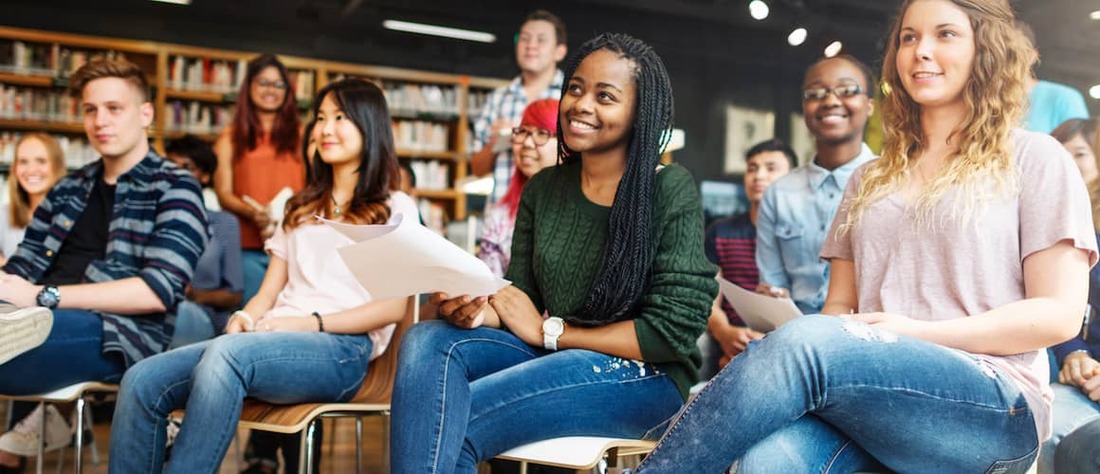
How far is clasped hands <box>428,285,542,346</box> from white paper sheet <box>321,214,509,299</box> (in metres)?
0.08

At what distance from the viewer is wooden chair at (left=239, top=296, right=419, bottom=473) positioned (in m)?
2.01

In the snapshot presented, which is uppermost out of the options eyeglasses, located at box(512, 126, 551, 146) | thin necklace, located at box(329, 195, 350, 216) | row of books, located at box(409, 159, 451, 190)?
eyeglasses, located at box(512, 126, 551, 146)

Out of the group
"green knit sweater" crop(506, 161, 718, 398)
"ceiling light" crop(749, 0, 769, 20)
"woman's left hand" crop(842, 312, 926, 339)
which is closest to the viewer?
"woman's left hand" crop(842, 312, 926, 339)

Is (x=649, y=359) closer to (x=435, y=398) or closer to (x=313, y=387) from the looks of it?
(x=435, y=398)

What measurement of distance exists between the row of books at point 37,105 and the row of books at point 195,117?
0.63m

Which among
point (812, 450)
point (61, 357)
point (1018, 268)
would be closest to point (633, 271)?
point (812, 450)

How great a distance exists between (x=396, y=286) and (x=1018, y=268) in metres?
1.00

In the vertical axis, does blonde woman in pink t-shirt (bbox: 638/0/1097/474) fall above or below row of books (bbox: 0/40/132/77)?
below

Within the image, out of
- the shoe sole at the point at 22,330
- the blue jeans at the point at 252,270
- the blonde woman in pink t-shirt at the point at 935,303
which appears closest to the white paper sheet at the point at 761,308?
the blonde woman in pink t-shirt at the point at 935,303

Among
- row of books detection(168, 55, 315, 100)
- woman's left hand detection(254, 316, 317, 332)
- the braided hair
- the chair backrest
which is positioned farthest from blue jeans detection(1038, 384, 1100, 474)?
row of books detection(168, 55, 315, 100)

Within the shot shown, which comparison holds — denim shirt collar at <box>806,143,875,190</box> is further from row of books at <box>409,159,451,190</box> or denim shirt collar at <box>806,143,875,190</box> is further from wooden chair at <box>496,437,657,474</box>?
row of books at <box>409,159,451,190</box>

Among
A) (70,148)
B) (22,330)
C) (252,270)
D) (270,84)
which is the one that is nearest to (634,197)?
(22,330)

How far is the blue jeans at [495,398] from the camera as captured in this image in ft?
5.18

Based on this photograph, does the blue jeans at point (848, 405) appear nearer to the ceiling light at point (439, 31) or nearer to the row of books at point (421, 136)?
the row of books at point (421, 136)
